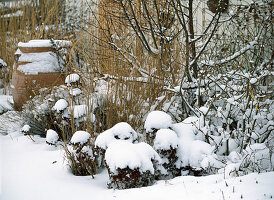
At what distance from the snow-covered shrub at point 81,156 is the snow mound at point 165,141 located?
1.71ft

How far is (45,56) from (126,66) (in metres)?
1.23

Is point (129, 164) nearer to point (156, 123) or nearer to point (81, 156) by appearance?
point (156, 123)

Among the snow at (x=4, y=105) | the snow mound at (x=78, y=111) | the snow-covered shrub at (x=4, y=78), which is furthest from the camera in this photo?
the snow-covered shrub at (x=4, y=78)

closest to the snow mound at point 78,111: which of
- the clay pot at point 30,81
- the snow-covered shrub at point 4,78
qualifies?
the clay pot at point 30,81

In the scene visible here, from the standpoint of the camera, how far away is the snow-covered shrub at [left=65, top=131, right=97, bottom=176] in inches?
80.4

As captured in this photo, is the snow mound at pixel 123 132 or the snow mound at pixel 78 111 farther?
the snow mound at pixel 78 111

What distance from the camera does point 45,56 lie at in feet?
11.5

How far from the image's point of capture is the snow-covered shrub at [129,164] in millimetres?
1727

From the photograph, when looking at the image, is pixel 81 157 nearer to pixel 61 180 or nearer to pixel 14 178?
pixel 61 180

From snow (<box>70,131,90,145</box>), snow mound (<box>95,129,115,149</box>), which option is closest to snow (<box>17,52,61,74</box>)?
snow (<box>70,131,90,145</box>)

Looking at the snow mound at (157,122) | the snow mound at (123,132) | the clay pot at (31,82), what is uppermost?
the clay pot at (31,82)

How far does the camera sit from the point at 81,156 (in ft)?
6.98

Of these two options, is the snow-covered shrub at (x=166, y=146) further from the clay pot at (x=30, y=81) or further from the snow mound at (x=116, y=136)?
the clay pot at (x=30, y=81)

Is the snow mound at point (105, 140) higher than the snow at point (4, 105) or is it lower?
higher
